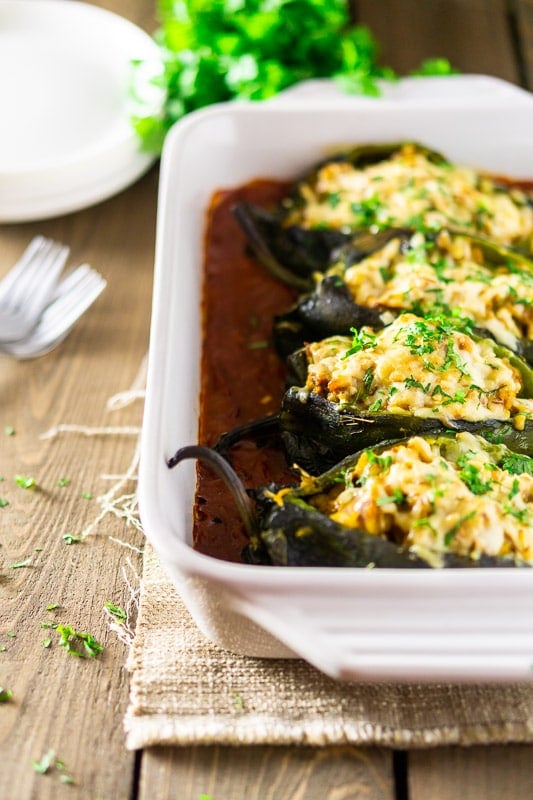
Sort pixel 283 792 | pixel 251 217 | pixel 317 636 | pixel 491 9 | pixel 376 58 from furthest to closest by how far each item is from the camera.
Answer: pixel 491 9
pixel 376 58
pixel 251 217
pixel 283 792
pixel 317 636

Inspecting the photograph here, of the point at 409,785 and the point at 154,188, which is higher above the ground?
the point at 154,188

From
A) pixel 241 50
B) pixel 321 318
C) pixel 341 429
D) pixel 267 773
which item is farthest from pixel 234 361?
pixel 241 50

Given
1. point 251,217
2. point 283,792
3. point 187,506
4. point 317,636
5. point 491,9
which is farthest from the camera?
point 491,9

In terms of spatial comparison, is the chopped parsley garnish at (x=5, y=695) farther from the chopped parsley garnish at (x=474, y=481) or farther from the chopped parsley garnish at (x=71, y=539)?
the chopped parsley garnish at (x=474, y=481)

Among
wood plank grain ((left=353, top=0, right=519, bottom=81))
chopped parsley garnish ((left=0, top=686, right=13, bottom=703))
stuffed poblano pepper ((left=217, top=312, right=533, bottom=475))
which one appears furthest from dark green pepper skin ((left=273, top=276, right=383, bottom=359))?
wood plank grain ((left=353, top=0, right=519, bottom=81))

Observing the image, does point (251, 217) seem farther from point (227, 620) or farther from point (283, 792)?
point (283, 792)

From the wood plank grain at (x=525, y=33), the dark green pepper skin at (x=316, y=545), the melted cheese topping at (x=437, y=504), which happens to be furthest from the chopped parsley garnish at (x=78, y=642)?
the wood plank grain at (x=525, y=33)

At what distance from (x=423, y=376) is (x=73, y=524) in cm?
150

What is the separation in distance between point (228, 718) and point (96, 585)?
2.57 ft

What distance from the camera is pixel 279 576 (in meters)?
2.63

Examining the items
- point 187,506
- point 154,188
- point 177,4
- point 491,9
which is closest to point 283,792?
point 187,506

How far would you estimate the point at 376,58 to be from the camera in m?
6.01

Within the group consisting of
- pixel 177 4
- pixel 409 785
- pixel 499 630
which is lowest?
pixel 409 785

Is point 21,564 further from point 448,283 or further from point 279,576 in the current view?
point 448,283
